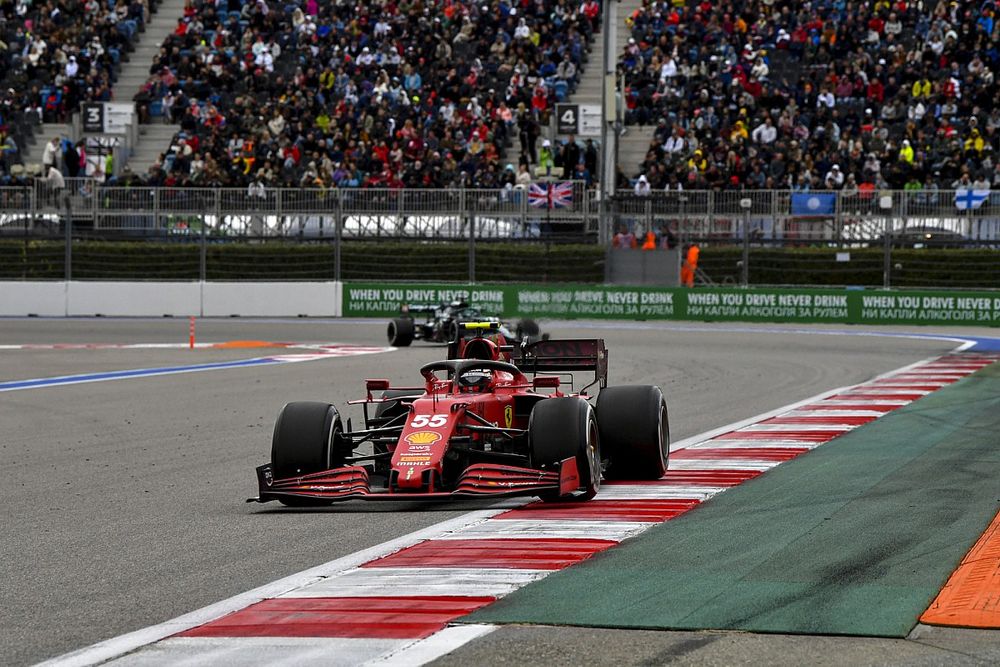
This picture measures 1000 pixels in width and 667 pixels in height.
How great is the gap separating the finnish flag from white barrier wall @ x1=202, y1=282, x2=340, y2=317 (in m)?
13.4

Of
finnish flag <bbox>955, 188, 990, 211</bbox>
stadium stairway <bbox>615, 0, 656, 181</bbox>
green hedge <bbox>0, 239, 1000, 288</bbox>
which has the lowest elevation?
green hedge <bbox>0, 239, 1000, 288</bbox>

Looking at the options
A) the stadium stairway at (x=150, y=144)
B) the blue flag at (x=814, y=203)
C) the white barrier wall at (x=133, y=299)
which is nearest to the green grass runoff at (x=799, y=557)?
the blue flag at (x=814, y=203)

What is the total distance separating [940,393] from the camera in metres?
16.8

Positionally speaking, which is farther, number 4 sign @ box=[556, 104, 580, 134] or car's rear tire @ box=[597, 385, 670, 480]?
number 4 sign @ box=[556, 104, 580, 134]

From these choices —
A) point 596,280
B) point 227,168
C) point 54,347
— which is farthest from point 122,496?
point 227,168

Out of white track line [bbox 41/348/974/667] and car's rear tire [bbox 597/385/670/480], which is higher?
car's rear tire [bbox 597/385/670/480]

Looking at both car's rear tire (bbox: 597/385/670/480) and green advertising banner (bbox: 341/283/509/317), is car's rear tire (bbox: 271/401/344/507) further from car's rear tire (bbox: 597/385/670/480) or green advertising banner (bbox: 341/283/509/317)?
green advertising banner (bbox: 341/283/509/317)

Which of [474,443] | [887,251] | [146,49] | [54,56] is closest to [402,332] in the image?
[887,251]

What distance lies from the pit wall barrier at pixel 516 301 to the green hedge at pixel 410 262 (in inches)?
11.0

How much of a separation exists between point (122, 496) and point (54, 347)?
1661 centimetres

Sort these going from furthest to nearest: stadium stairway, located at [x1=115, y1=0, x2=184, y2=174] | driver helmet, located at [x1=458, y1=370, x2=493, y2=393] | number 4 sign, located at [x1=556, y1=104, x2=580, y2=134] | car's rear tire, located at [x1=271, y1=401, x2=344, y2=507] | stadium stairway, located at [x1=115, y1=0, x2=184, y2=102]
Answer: stadium stairway, located at [x1=115, y1=0, x2=184, y2=102] → stadium stairway, located at [x1=115, y1=0, x2=184, y2=174] → number 4 sign, located at [x1=556, y1=104, x2=580, y2=134] → driver helmet, located at [x1=458, y1=370, x2=493, y2=393] → car's rear tire, located at [x1=271, y1=401, x2=344, y2=507]

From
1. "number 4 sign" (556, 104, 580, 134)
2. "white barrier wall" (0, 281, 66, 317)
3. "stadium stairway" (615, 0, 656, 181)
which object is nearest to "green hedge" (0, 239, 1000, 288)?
"white barrier wall" (0, 281, 66, 317)

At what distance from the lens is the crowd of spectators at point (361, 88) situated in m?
38.4

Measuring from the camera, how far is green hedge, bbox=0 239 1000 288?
3275 centimetres
